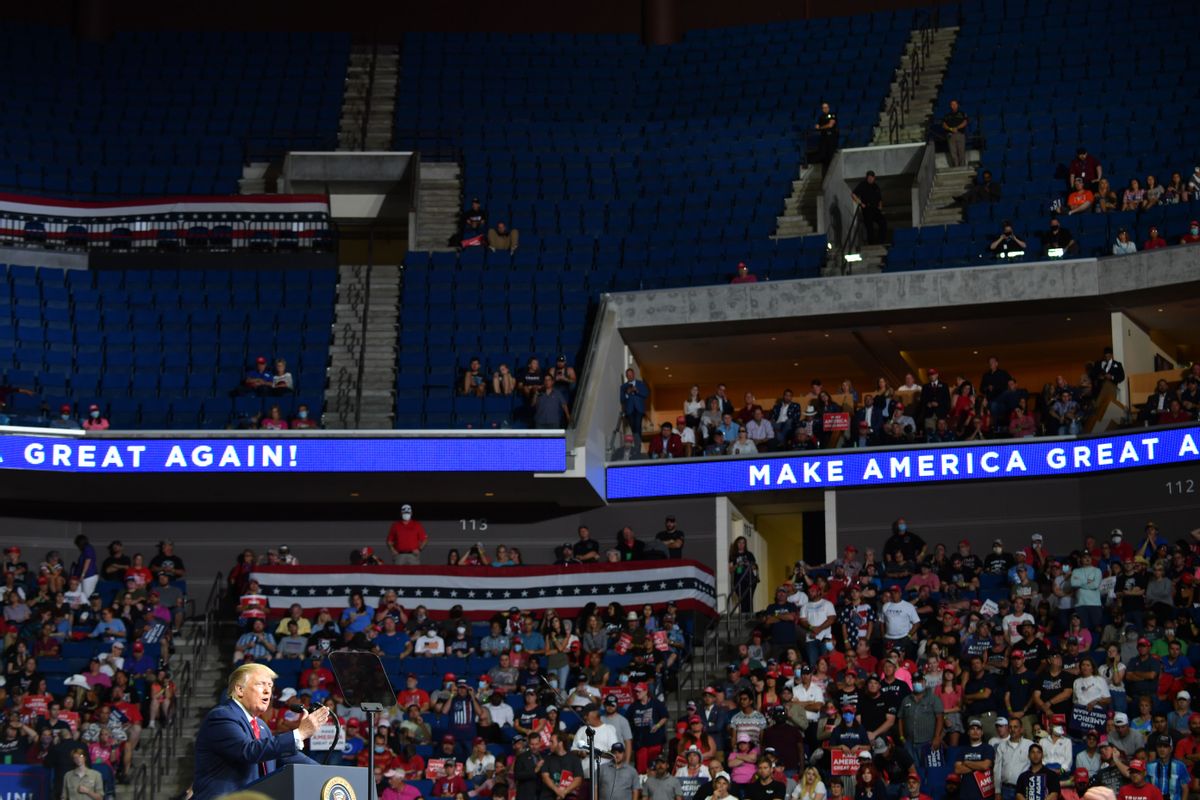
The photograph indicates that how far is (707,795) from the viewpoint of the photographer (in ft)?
53.9

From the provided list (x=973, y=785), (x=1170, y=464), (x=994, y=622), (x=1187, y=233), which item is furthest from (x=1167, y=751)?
(x=1187, y=233)

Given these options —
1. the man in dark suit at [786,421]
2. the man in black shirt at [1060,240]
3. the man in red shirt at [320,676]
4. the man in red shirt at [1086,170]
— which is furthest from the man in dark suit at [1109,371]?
the man in red shirt at [320,676]

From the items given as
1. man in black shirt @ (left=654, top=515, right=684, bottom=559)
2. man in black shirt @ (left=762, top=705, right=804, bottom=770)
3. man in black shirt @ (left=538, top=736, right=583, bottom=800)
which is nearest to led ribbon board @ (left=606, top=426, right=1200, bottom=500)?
man in black shirt @ (left=654, top=515, right=684, bottom=559)

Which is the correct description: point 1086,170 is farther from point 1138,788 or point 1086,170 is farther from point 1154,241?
point 1138,788

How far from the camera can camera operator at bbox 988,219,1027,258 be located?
25141 millimetres

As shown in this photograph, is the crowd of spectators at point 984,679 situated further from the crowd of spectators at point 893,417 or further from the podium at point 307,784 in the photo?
the podium at point 307,784

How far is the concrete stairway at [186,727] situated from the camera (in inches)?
754

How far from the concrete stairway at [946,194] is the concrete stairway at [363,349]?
8.66 meters

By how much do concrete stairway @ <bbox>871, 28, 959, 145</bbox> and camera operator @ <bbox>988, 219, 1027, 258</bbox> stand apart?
484 cm

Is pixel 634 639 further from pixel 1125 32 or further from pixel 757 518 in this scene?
pixel 1125 32

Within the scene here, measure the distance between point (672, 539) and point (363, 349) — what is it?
5.79 meters

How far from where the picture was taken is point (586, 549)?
24188 millimetres

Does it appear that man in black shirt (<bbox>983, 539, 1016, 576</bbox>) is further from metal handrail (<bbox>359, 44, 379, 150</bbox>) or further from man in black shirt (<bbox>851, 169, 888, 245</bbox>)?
metal handrail (<bbox>359, 44, 379, 150</bbox>)

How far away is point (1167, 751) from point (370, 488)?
12.7m
